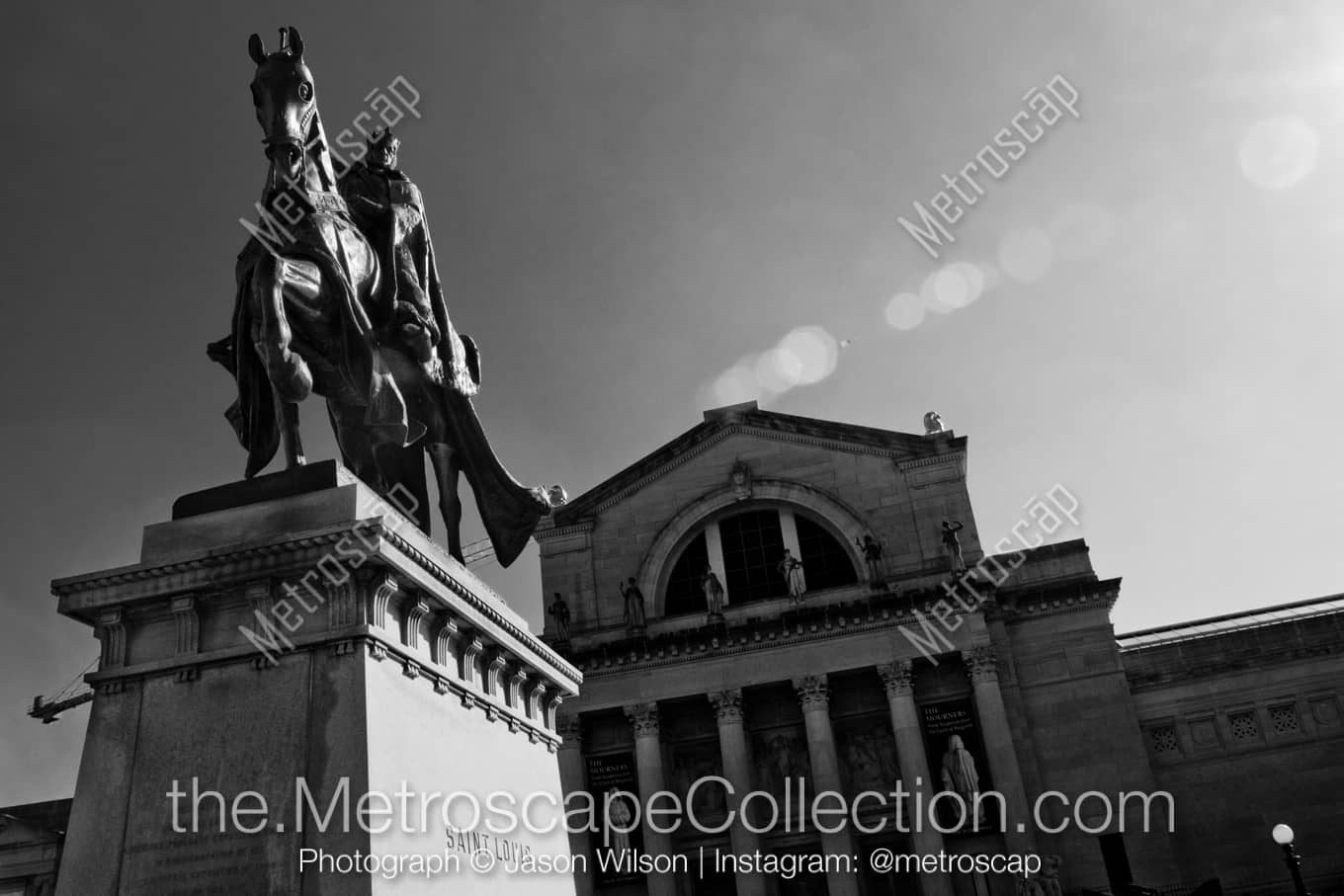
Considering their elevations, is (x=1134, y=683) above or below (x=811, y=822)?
above

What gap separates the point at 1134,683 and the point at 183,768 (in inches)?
1308

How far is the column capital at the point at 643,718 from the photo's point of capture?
109 ft

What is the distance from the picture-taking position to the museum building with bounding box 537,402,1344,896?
1219 inches

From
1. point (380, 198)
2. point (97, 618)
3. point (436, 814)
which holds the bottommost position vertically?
point (436, 814)

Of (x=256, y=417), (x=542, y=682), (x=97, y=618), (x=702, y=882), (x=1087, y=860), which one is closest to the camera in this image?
(x=97, y=618)

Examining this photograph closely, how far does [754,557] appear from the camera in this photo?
37.1 metres

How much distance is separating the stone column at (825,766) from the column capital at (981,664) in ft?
14.3

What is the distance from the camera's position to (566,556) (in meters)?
38.3

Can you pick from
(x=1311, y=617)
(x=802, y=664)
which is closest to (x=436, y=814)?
(x=802, y=664)

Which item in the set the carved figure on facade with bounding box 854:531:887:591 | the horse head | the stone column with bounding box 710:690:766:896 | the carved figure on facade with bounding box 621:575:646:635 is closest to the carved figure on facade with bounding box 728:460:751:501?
the carved figure on facade with bounding box 854:531:887:591

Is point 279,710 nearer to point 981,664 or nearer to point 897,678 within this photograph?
point 897,678

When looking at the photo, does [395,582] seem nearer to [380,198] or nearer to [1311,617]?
[380,198]

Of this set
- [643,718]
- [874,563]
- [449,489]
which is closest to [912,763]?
[874,563]

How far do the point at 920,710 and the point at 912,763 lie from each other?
1820 mm
